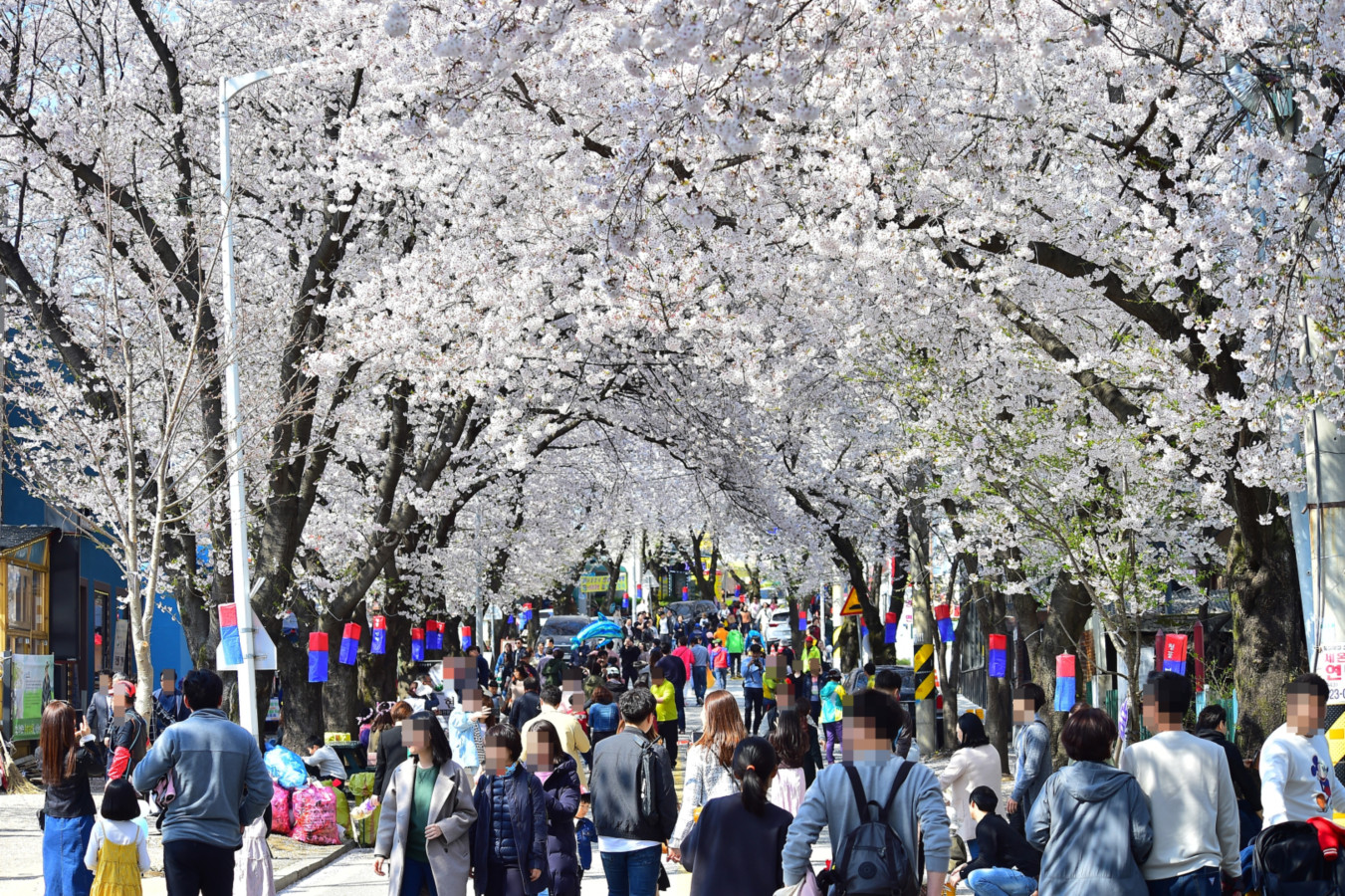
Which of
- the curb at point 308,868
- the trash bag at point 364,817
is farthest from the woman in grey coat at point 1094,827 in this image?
the trash bag at point 364,817

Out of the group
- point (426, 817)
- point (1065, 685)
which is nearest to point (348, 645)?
point (1065, 685)

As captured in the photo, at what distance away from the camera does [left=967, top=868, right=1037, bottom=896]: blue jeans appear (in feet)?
26.2

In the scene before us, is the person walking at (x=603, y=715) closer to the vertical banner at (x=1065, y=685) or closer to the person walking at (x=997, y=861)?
the vertical banner at (x=1065, y=685)

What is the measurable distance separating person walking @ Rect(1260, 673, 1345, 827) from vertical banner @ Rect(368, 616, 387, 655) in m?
19.6

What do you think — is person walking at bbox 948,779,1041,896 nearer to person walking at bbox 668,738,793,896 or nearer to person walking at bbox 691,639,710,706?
person walking at bbox 668,738,793,896

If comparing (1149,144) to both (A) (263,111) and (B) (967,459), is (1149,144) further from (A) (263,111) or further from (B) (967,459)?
(A) (263,111)

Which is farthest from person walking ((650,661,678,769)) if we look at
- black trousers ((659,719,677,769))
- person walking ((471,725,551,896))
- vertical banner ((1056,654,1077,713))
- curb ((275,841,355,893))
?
person walking ((471,725,551,896))

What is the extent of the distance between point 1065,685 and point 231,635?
7.87 metres

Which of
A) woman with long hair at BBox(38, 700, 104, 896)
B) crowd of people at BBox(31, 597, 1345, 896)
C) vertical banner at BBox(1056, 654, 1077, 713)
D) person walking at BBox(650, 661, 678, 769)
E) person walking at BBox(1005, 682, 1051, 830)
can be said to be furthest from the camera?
person walking at BBox(650, 661, 678, 769)

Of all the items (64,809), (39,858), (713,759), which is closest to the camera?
(713,759)

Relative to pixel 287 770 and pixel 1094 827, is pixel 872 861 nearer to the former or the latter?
pixel 1094 827

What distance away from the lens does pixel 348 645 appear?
20422mm

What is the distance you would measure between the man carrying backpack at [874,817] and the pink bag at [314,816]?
925 cm

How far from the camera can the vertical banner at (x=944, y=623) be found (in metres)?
21.0
